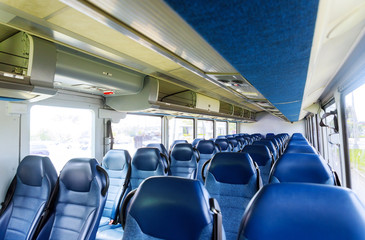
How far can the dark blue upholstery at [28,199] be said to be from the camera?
8.00 feet

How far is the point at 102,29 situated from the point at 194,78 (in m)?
2.38

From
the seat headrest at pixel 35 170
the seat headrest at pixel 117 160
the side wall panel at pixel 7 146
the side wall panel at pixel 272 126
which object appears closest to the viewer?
the seat headrest at pixel 35 170

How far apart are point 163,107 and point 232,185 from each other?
2.34m

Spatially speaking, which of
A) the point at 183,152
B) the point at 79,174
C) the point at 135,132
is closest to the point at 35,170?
the point at 79,174

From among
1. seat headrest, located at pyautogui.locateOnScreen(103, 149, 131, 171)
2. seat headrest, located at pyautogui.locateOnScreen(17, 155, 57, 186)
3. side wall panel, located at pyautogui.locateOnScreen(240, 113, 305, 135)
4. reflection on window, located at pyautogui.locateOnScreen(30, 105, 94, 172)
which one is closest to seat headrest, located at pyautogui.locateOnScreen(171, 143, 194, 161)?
seat headrest, located at pyautogui.locateOnScreen(103, 149, 131, 171)

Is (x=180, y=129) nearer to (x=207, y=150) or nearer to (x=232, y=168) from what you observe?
(x=207, y=150)

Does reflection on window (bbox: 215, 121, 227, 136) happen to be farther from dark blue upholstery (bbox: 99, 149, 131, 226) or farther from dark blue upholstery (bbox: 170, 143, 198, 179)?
dark blue upholstery (bbox: 99, 149, 131, 226)

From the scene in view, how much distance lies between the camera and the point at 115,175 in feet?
11.3

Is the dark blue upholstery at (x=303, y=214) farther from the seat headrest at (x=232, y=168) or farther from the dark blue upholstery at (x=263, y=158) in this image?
the dark blue upholstery at (x=263, y=158)

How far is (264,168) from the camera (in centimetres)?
390

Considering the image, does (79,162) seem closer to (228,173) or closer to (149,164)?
(149,164)

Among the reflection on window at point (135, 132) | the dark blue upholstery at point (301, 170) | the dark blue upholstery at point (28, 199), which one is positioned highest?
the reflection on window at point (135, 132)

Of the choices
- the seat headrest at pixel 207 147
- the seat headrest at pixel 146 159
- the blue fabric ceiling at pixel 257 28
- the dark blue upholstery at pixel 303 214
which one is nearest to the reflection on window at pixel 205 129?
the seat headrest at pixel 207 147

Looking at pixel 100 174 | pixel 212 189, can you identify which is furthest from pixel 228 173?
pixel 100 174
